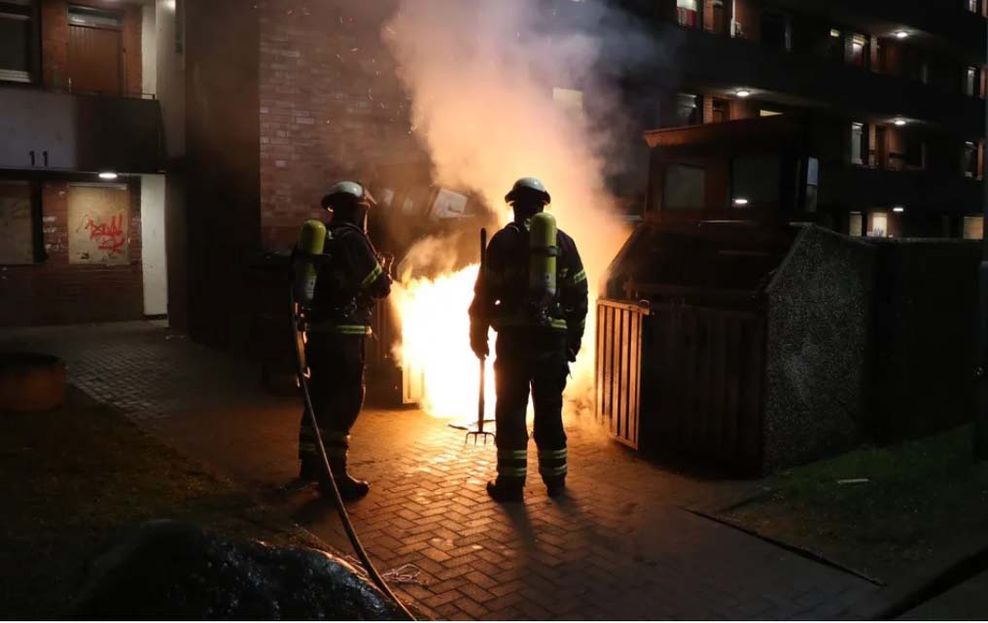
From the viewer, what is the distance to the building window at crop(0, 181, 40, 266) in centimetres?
1401

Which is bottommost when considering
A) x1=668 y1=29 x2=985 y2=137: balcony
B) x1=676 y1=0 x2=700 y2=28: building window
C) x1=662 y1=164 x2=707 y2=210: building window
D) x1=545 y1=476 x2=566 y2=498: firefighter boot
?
x1=545 y1=476 x2=566 y2=498: firefighter boot

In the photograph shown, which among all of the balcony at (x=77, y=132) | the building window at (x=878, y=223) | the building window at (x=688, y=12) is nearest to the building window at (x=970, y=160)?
the building window at (x=878, y=223)

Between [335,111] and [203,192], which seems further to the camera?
[203,192]

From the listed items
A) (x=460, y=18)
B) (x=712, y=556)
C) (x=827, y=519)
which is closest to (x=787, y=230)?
(x=827, y=519)

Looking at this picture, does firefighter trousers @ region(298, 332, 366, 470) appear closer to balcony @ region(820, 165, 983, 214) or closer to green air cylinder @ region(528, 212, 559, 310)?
green air cylinder @ region(528, 212, 559, 310)

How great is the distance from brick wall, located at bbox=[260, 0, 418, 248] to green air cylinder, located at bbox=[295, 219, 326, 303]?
16.3 ft

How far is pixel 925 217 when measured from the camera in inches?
1190

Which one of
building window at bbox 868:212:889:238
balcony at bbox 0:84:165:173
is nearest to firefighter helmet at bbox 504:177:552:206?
balcony at bbox 0:84:165:173

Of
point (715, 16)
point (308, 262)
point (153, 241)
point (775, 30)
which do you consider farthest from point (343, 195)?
point (775, 30)

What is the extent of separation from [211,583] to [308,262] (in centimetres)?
245

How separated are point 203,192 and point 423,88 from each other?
399 centimetres

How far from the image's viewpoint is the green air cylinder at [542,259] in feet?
17.2

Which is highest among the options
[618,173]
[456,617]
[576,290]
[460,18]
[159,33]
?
[159,33]

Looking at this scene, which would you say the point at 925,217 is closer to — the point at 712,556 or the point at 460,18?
the point at 460,18
